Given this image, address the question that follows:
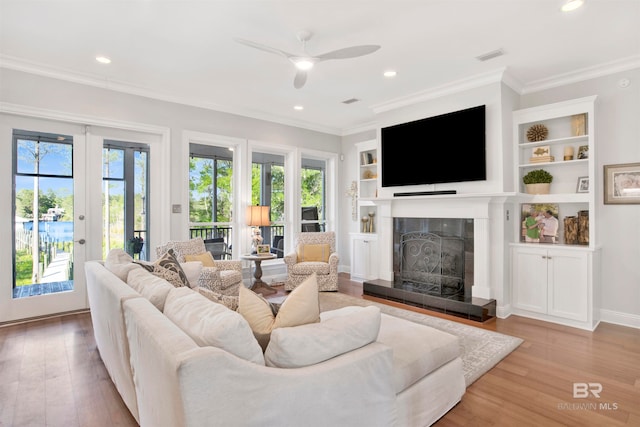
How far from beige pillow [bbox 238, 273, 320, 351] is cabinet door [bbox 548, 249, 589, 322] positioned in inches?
134

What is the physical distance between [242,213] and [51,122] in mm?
2617

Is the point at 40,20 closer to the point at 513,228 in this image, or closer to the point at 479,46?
the point at 479,46

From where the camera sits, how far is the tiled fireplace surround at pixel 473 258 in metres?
4.00

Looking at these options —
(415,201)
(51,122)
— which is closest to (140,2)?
(51,122)

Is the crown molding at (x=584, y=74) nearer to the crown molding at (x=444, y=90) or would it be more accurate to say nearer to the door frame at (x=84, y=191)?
the crown molding at (x=444, y=90)

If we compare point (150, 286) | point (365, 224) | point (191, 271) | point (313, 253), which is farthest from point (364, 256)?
point (150, 286)

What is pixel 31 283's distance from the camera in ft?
12.7

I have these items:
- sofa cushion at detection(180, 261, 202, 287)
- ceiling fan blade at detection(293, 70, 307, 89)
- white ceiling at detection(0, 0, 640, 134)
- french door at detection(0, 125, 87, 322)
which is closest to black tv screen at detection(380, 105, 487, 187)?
white ceiling at detection(0, 0, 640, 134)

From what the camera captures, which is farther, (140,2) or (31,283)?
(31,283)

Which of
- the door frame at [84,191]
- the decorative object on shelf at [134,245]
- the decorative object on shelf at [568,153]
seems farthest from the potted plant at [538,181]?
the decorative object on shelf at [134,245]

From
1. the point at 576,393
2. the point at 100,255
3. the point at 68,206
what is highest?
the point at 68,206

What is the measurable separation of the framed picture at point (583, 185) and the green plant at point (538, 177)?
0.29 meters

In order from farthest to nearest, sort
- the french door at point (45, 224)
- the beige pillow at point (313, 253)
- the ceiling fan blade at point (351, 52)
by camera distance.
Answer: the beige pillow at point (313, 253) < the french door at point (45, 224) < the ceiling fan blade at point (351, 52)

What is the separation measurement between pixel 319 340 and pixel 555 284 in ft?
11.6
